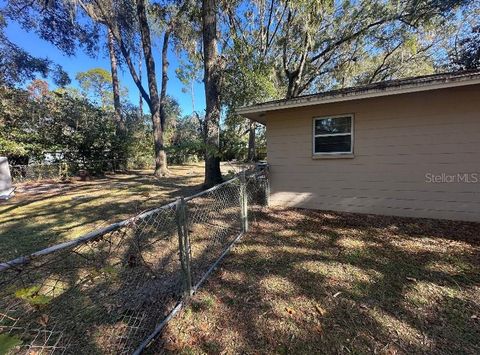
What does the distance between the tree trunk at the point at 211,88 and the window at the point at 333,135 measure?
9.36ft

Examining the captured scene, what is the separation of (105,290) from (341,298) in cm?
273

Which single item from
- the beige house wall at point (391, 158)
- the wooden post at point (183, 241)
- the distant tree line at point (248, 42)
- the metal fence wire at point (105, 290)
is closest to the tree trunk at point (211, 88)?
the distant tree line at point (248, 42)

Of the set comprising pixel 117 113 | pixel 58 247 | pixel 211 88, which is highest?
pixel 117 113

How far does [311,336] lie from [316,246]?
1.82 m

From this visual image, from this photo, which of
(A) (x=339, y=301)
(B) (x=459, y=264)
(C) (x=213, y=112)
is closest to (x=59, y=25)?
(C) (x=213, y=112)

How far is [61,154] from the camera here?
11.6m

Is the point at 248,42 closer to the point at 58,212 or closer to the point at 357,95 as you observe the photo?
the point at 357,95

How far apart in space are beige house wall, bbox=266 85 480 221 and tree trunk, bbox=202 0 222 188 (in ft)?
6.21

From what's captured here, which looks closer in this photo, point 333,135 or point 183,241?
point 183,241

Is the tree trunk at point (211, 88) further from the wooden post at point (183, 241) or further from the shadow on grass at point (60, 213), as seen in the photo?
the wooden post at point (183, 241)

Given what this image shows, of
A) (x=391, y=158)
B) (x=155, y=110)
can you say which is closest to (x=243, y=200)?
(x=391, y=158)

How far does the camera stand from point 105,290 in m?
2.74

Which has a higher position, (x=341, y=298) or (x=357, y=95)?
(x=357, y=95)

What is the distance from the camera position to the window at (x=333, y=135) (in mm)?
5312
